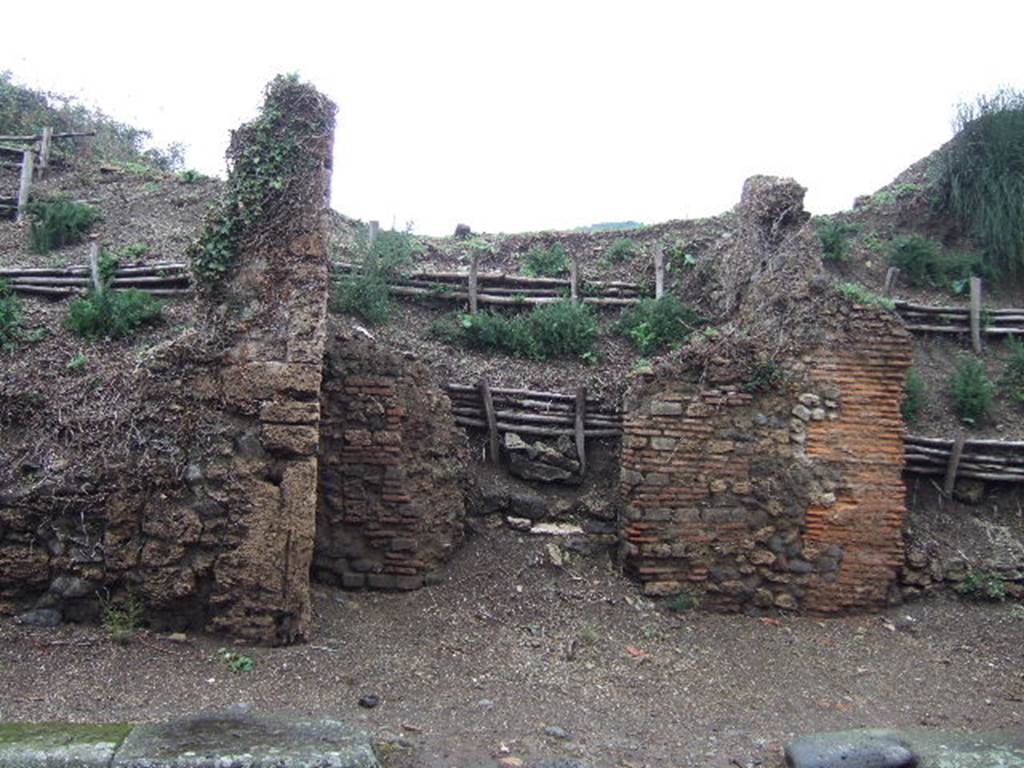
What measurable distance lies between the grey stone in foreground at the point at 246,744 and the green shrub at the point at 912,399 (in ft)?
21.0

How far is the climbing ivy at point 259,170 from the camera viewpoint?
6.72 meters

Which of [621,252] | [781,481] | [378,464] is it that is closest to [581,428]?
[781,481]

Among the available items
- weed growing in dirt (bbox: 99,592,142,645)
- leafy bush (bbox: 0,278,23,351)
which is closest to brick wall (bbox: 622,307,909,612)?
weed growing in dirt (bbox: 99,592,142,645)

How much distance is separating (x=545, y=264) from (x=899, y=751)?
300 inches

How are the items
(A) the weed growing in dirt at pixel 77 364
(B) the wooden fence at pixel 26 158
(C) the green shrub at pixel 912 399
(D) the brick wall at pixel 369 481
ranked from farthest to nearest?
(B) the wooden fence at pixel 26 158 < (C) the green shrub at pixel 912 399 < (D) the brick wall at pixel 369 481 < (A) the weed growing in dirt at pixel 77 364

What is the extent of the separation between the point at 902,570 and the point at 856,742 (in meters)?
2.67

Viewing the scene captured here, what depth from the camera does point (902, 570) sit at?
25.6 feet

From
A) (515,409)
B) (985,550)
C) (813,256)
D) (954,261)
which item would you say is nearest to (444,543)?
(515,409)

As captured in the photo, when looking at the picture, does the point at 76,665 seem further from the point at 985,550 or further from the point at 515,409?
the point at 985,550

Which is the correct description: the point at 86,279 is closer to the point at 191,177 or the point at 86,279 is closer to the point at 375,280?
the point at 375,280

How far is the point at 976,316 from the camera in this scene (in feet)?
34.9

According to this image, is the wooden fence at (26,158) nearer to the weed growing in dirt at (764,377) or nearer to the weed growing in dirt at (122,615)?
the weed growing in dirt at (122,615)

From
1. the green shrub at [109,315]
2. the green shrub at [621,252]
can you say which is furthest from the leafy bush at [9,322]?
the green shrub at [621,252]

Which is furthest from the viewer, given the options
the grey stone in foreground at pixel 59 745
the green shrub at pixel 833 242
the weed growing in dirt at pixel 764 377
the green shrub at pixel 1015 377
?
the green shrub at pixel 833 242
